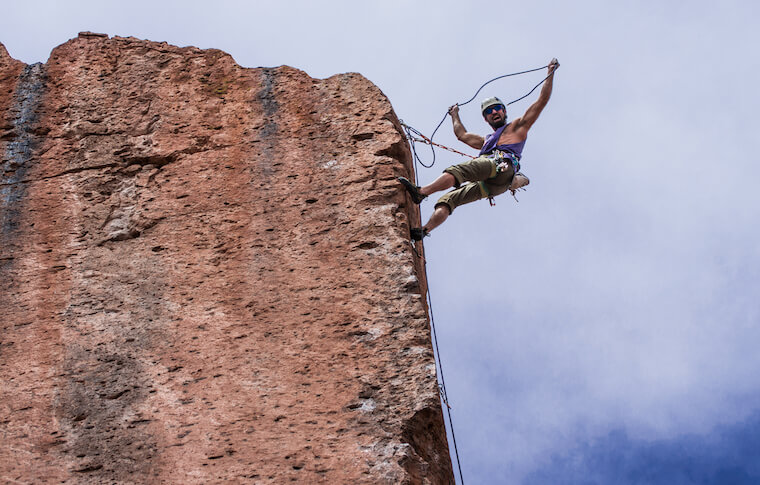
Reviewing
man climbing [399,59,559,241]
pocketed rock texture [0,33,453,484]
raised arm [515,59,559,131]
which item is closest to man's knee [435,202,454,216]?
man climbing [399,59,559,241]

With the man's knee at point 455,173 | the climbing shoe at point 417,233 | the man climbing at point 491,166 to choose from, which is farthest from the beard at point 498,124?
the climbing shoe at point 417,233

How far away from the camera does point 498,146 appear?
25.2 ft

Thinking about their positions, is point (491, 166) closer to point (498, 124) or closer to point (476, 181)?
point (476, 181)

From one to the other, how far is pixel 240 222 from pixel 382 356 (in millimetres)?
1499

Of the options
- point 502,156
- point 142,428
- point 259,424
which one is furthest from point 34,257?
point 502,156

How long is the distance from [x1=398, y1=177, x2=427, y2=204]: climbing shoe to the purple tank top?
1258mm

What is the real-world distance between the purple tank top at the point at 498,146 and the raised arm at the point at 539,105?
142 mm

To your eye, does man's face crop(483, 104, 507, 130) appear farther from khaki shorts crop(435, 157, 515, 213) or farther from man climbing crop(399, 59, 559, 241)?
khaki shorts crop(435, 157, 515, 213)

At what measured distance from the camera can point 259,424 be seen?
4.91 metres

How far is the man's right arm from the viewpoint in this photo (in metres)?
8.15

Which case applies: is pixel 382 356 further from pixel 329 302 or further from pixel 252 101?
pixel 252 101

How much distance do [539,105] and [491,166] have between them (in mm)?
669

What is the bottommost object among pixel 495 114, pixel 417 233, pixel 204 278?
pixel 204 278

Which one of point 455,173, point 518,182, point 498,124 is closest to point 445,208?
point 455,173
